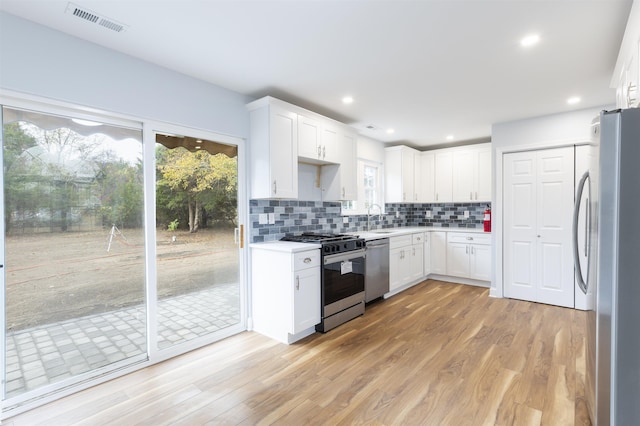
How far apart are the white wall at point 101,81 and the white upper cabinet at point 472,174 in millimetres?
3999

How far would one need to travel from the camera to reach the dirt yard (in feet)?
6.77

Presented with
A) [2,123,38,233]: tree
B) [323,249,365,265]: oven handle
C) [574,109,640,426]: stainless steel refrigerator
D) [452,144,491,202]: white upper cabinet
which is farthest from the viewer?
[452,144,491,202]: white upper cabinet

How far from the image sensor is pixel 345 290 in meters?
3.48

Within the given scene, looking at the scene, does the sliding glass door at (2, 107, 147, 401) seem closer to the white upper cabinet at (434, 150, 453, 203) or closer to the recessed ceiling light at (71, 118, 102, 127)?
the recessed ceiling light at (71, 118, 102, 127)

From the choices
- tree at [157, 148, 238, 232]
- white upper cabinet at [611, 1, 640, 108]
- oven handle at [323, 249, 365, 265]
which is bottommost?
oven handle at [323, 249, 365, 265]

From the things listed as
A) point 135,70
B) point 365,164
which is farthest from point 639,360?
point 365,164

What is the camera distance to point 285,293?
2957mm

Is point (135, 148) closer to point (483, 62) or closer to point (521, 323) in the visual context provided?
point (483, 62)

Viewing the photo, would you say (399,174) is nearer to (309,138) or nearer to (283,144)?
(309,138)

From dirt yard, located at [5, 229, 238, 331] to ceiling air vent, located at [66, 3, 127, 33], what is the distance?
1.46m

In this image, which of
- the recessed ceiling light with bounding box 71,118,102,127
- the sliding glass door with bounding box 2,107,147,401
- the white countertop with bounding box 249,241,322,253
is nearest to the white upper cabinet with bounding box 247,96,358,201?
the white countertop with bounding box 249,241,322,253

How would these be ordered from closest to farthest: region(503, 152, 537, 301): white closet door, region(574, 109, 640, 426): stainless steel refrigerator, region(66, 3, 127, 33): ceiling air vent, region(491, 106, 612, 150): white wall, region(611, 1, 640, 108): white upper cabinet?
region(574, 109, 640, 426): stainless steel refrigerator → region(611, 1, 640, 108): white upper cabinet → region(66, 3, 127, 33): ceiling air vent → region(491, 106, 612, 150): white wall → region(503, 152, 537, 301): white closet door

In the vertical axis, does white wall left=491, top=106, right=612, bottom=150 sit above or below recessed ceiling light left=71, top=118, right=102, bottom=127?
above

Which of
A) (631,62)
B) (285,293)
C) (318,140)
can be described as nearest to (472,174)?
(318,140)
